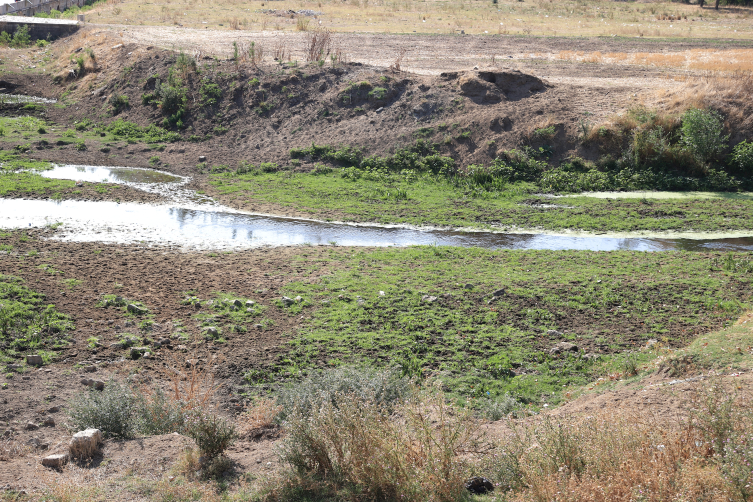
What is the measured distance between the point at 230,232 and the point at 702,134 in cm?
1475

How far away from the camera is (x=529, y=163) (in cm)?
2006

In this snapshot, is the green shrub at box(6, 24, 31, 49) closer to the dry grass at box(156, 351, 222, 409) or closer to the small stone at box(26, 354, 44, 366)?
the small stone at box(26, 354, 44, 366)

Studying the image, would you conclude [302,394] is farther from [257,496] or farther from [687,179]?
[687,179]

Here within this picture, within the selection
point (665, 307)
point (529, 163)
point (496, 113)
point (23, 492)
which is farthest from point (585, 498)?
point (496, 113)

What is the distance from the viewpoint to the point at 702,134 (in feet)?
63.2

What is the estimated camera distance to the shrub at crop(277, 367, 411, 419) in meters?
7.47

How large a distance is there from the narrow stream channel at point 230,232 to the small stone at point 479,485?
9.41 metres

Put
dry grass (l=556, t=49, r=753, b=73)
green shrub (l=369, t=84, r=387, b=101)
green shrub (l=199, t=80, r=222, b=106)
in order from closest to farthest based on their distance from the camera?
green shrub (l=369, t=84, r=387, b=101)
green shrub (l=199, t=80, r=222, b=106)
dry grass (l=556, t=49, r=753, b=73)

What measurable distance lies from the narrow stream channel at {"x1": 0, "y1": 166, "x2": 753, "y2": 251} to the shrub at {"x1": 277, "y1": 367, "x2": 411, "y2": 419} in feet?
22.8

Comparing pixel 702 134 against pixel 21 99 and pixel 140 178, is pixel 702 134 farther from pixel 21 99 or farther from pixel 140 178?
pixel 21 99

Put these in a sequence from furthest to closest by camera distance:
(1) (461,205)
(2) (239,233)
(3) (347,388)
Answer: (1) (461,205) → (2) (239,233) → (3) (347,388)

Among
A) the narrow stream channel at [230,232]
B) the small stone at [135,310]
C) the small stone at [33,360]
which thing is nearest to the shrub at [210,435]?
the small stone at [33,360]

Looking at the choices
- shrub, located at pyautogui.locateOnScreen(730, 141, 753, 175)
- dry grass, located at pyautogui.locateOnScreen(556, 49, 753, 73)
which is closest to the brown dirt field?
dry grass, located at pyautogui.locateOnScreen(556, 49, 753, 73)

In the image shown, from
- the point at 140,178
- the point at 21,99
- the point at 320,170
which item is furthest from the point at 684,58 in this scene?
the point at 21,99
